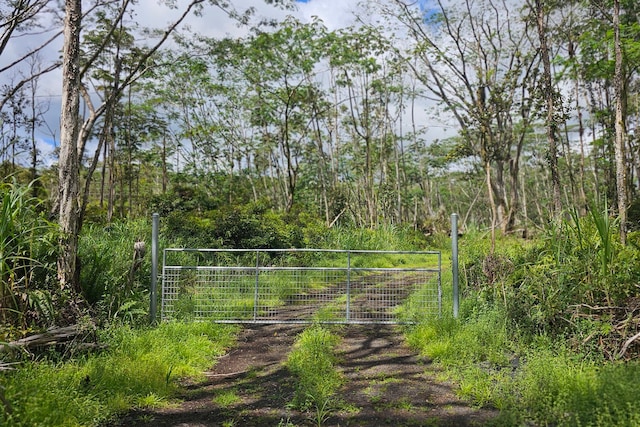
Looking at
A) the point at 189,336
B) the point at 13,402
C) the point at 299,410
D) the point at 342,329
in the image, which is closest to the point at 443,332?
the point at 342,329

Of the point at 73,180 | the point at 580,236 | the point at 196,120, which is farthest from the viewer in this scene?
the point at 196,120

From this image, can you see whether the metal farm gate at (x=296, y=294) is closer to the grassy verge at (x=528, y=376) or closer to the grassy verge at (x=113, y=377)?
the grassy verge at (x=113, y=377)

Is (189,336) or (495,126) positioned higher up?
(495,126)

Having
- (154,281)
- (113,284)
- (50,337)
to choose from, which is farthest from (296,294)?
(50,337)

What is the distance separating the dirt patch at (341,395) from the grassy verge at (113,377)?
169 millimetres

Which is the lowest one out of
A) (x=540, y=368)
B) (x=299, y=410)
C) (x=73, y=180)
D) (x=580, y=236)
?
(x=299, y=410)

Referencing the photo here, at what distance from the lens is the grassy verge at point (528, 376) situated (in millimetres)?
2754

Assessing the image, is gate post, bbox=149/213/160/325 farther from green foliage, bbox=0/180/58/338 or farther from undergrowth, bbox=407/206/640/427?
undergrowth, bbox=407/206/640/427

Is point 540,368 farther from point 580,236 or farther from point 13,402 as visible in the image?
point 13,402

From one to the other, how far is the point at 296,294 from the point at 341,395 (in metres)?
2.74

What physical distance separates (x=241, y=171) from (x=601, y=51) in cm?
1406

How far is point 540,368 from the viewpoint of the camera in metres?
3.46

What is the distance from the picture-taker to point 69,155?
4996mm

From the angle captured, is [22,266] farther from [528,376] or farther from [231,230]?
[231,230]
